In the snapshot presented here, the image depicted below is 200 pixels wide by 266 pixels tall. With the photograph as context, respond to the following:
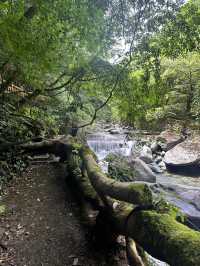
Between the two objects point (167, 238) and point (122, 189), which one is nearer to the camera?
point (167, 238)

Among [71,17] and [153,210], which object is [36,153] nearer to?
[71,17]

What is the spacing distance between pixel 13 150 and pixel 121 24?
4989 millimetres

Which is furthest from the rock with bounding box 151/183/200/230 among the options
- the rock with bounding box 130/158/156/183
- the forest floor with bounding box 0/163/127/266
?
the forest floor with bounding box 0/163/127/266

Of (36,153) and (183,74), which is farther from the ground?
(183,74)

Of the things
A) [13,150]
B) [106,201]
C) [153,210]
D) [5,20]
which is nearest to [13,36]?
[5,20]

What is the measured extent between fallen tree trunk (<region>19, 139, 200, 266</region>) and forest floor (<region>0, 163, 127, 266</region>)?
0.77m

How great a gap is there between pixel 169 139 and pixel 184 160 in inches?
194

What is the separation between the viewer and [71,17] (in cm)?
499

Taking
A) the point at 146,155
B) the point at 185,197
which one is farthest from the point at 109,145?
the point at 185,197

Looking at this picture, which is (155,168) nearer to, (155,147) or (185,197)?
(155,147)

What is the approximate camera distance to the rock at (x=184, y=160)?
12.6 m

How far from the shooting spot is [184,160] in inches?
509

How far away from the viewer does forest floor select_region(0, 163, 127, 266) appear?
4.32 metres

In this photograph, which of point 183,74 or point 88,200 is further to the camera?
point 183,74
